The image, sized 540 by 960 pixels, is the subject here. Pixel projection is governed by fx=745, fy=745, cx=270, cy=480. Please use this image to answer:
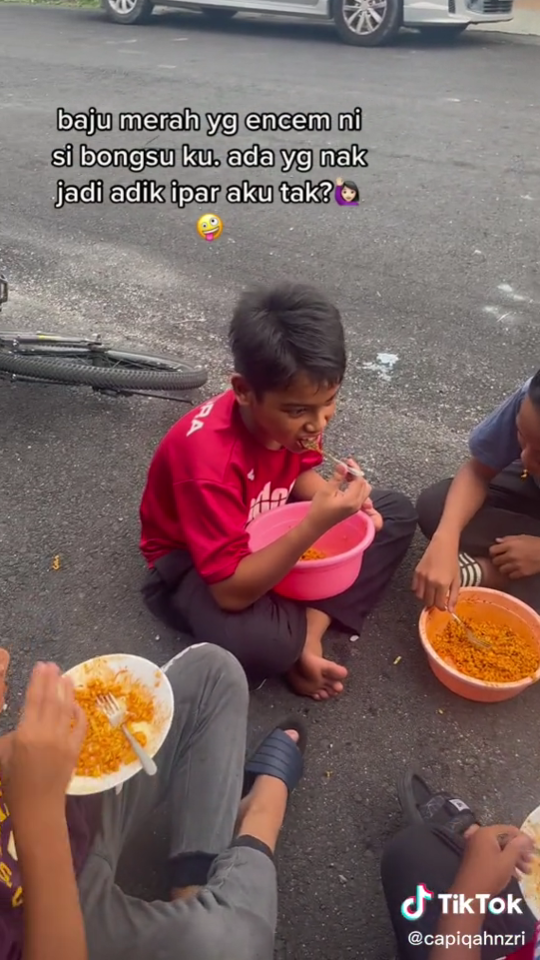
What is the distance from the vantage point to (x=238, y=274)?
3799 mm

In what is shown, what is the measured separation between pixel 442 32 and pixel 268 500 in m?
7.99

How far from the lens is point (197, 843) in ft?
4.71

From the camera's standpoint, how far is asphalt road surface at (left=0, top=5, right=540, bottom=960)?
175cm

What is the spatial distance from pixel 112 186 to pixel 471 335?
282cm

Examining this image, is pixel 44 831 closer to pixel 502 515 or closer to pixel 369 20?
pixel 502 515

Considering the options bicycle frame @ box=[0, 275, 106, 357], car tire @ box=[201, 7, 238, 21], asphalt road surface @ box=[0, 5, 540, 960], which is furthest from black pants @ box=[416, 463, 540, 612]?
car tire @ box=[201, 7, 238, 21]

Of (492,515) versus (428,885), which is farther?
(492,515)

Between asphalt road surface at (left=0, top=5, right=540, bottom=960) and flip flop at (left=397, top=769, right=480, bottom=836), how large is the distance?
2.7 inches

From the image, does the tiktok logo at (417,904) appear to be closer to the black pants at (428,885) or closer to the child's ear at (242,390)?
the black pants at (428,885)

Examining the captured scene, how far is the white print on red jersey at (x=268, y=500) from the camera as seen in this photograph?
74.9 inches

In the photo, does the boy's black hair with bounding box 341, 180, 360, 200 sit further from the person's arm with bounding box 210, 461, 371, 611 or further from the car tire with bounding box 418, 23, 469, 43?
the car tire with bounding box 418, 23, 469, 43

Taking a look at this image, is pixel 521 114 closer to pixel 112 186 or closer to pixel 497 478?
pixel 112 186

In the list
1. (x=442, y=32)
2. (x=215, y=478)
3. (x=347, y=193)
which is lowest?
(x=215, y=478)

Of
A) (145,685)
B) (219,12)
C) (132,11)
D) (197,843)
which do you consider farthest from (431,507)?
(132,11)
